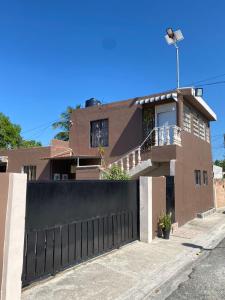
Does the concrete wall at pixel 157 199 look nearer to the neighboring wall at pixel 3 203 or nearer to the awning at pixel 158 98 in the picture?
the awning at pixel 158 98

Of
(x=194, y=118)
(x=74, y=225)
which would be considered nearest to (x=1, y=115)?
(x=194, y=118)

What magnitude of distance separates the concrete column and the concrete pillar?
508cm

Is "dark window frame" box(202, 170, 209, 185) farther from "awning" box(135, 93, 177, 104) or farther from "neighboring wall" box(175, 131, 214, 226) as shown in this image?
"awning" box(135, 93, 177, 104)

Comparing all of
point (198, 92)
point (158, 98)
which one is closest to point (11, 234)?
point (158, 98)

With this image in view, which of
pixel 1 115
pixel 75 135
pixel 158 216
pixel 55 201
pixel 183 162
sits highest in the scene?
pixel 1 115

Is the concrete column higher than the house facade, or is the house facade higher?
the house facade

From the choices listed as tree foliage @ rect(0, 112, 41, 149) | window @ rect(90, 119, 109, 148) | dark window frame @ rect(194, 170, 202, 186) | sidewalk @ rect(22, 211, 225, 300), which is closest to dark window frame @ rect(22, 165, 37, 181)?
window @ rect(90, 119, 109, 148)

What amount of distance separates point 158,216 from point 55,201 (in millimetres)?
4972

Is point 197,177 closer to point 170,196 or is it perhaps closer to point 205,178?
point 205,178

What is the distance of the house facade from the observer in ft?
44.6

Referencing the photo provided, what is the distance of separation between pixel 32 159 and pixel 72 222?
13.2 meters

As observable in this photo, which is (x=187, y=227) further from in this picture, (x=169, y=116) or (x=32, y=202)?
(x=32, y=202)

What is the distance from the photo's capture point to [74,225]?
6.56 meters

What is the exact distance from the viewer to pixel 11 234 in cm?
462
